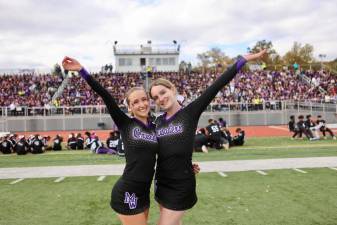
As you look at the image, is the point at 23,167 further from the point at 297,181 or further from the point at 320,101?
the point at 320,101

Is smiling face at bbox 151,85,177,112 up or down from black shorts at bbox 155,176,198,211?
up

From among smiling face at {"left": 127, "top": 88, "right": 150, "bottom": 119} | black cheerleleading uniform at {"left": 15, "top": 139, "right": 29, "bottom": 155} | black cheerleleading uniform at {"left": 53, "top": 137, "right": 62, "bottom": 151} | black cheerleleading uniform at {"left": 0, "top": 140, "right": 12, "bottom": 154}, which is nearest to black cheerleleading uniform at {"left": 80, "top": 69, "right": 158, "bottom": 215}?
smiling face at {"left": 127, "top": 88, "right": 150, "bottom": 119}

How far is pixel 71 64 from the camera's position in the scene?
321 cm

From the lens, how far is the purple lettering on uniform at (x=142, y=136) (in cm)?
308

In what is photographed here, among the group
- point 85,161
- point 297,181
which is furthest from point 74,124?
point 297,181

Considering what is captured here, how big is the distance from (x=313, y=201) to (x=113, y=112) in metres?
4.13

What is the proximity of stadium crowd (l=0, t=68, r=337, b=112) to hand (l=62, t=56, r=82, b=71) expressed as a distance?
85.9 feet

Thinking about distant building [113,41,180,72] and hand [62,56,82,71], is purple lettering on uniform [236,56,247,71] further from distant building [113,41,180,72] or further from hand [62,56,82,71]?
distant building [113,41,180,72]

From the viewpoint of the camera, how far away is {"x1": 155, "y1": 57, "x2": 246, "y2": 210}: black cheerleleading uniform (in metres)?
3.06

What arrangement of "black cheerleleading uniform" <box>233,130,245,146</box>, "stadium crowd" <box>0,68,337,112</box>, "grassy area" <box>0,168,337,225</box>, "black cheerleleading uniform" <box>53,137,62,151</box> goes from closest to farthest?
"grassy area" <box>0,168,337,225</box>, "black cheerleleading uniform" <box>233,130,245,146</box>, "black cheerleleading uniform" <box>53,137,62,151</box>, "stadium crowd" <box>0,68,337,112</box>

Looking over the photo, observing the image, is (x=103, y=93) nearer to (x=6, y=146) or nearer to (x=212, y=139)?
(x=212, y=139)

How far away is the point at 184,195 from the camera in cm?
307

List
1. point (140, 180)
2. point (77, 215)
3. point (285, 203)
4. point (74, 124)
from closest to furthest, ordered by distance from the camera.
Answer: point (140, 180), point (77, 215), point (285, 203), point (74, 124)

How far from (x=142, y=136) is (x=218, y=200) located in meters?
3.56
